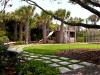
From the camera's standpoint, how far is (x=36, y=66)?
4988 mm

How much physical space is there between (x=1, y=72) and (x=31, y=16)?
22.0 meters

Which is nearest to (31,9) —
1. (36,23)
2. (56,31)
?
(36,23)

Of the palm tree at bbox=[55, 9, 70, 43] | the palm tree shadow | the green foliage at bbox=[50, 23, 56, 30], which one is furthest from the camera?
the green foliage at bbox=[50, 23, 56, 30]

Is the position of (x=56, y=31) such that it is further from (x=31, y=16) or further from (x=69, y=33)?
(x=31, y=16)

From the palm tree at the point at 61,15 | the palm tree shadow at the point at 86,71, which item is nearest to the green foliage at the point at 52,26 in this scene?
the palm tree at the point at 61,15

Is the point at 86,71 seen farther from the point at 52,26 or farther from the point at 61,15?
the point at 52,26

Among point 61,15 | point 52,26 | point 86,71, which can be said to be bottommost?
point 86,71

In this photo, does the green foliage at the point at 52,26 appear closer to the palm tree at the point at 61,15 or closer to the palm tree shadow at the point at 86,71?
the palm tree at the point at 61,15

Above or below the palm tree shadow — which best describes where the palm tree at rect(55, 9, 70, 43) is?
above

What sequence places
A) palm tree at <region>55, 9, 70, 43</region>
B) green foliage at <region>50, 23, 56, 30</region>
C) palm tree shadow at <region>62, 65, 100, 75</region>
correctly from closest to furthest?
palm tree shadow at <region>62, 65, 100, 75</region>, palm tree at <region>55, 9, 70, 43</region>, green foliage at <region>50, 23, 56, 30</region>

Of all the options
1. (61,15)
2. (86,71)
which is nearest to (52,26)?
(61,15)

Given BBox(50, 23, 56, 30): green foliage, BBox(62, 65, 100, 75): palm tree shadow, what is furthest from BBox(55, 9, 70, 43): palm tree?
BBox(62, 65, 100, 75): palm tree shadow

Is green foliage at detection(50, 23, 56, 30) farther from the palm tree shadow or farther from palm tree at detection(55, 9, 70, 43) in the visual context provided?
the palm tree shadow

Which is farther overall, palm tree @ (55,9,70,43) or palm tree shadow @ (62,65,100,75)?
palm tree @ (55,9,70,43)
